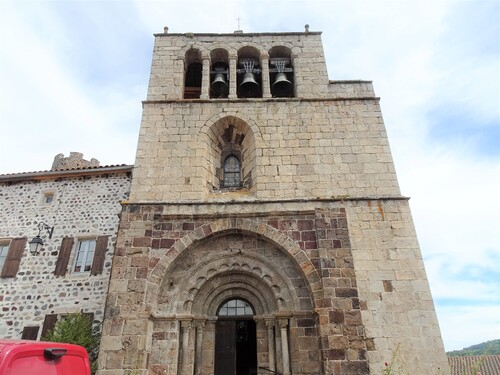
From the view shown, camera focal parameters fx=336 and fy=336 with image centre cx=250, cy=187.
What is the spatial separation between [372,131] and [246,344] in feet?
18.5

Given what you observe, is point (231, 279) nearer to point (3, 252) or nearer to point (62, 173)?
point (62, 173)

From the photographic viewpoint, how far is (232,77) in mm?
9125

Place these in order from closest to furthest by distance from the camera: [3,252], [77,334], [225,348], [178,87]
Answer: [225,348], [77,334], [178,87], [3,252]

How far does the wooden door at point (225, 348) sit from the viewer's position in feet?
21.6

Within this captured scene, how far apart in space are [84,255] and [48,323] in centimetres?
172

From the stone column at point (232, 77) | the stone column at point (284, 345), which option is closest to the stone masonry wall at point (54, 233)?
the stone column at point (232, 77)

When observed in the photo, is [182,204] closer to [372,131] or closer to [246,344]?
[246,344]

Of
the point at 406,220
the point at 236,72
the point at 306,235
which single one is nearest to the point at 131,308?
the point at 306,235

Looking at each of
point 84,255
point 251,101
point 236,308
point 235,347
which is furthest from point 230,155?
point 84,255

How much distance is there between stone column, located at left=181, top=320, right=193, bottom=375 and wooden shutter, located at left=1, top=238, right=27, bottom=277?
5.27 meters

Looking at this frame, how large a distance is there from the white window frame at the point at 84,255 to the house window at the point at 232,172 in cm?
397

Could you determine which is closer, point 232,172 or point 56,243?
point 232,172

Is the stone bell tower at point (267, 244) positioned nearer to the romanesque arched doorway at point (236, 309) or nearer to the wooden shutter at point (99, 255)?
the romanesque arched doorway at point (236, 309)

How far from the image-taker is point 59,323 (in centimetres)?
745
